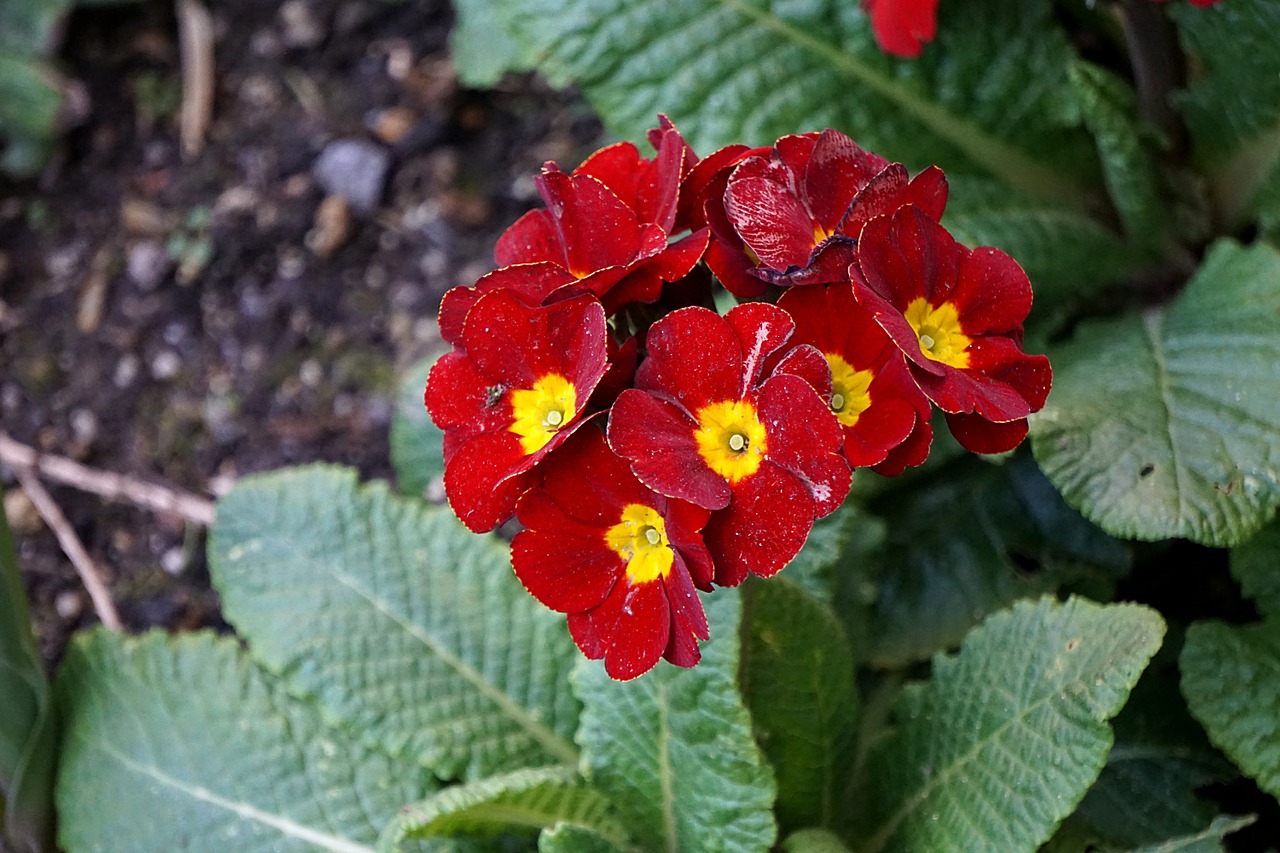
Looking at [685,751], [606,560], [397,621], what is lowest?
Result: [397,621]

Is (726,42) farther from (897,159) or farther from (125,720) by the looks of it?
(125,720)

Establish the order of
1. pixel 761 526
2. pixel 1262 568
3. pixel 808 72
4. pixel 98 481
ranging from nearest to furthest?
pixel 761 526, pixel 1262 568, pixel 808 72, pixel 98 481

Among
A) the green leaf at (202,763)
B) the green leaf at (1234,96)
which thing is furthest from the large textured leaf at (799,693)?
the green leaf at (1234,96)

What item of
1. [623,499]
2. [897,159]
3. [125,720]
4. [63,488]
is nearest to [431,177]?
[63,488]

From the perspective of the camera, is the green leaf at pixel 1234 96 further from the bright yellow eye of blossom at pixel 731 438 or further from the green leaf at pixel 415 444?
the green leaf at pixel 415 444

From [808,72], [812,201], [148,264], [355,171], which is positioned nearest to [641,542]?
[812,201]

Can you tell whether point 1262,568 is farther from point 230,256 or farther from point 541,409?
point 230,256

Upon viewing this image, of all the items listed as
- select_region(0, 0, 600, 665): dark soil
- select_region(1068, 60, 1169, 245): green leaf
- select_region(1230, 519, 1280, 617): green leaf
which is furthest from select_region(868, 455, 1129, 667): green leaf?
select_region(0, 0, 600, 665): dark soil

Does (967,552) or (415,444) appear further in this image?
(415,444)
